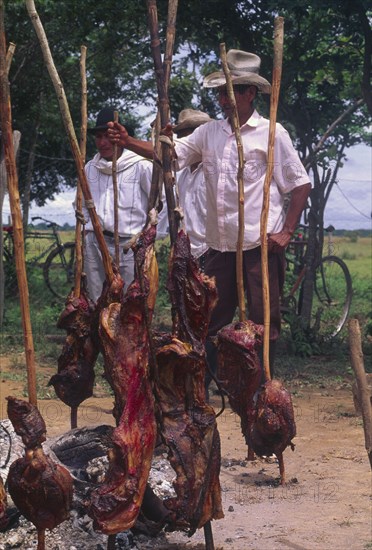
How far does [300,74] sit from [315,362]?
3081mm

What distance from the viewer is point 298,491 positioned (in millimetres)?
4281

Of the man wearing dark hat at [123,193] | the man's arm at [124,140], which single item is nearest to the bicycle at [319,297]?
the man wearing dark hat at [123,193]

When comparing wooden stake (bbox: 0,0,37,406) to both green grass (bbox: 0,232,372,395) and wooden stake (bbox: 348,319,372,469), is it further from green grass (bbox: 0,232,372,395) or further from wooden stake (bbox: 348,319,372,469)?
green grass (bbox: 0,232,372,395)

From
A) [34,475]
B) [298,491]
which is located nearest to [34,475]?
→ [34,475]

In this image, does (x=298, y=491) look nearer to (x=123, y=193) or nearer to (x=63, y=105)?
(x=63, y=105)

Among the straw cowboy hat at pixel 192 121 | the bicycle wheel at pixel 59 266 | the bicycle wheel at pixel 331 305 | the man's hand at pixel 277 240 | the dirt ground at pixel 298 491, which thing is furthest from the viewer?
the bicycle wheel at pixel 59 266

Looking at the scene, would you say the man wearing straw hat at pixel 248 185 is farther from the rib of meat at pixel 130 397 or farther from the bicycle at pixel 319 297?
the bicycle at pixel 319 297

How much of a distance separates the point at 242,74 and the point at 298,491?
2365mm

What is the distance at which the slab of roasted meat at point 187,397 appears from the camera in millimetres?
2721

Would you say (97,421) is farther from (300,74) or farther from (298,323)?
(300,74)

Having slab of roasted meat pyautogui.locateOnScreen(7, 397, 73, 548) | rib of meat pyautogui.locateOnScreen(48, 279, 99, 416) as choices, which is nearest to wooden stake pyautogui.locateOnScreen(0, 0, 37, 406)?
slab of roasted meat pyautogui.locateOnScreen(7, 397, 73, 548)

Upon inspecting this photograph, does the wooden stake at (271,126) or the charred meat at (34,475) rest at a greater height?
the wooden stake at (271,126)

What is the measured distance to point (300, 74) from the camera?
9086 millimetres

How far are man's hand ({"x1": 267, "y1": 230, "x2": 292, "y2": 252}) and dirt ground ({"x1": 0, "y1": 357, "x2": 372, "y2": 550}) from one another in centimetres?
121
